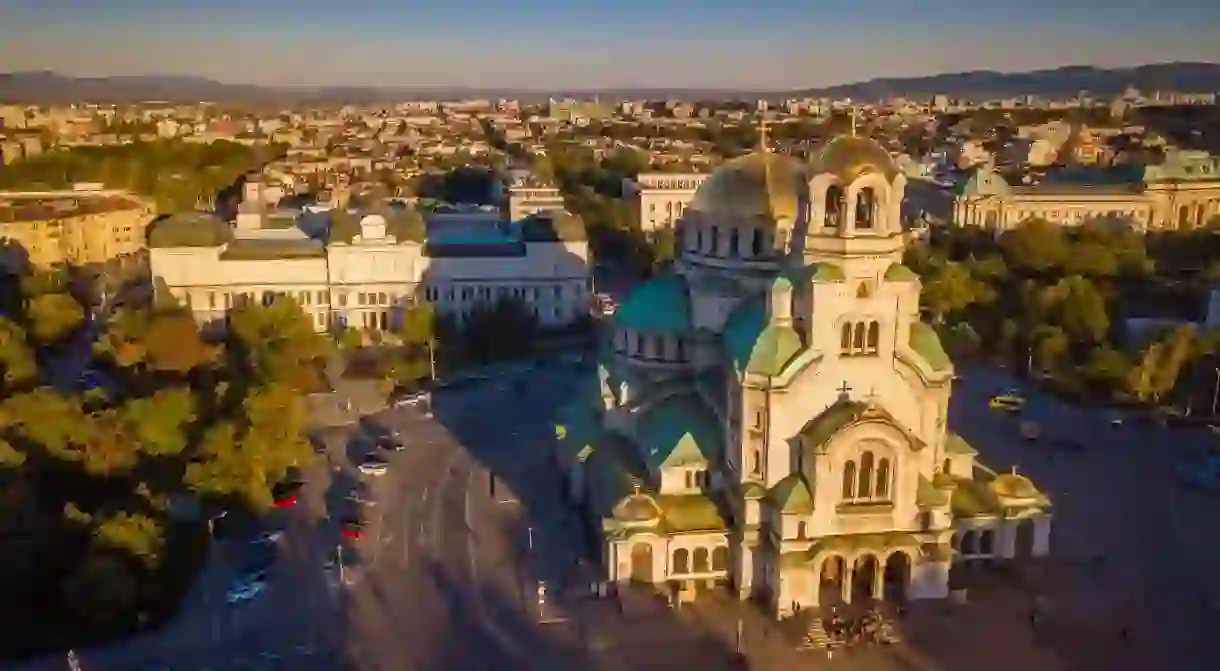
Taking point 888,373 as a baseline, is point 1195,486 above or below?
below

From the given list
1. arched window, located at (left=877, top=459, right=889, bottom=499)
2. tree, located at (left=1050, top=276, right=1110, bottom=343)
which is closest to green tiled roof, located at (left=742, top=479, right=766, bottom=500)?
arched window, located at (left=877, top=459, right=889, bottom=499)

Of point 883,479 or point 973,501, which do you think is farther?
point 973,501

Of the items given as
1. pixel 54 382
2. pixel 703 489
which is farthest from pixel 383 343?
pixel 703 489

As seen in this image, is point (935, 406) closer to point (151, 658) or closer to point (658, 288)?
point (658, 288)

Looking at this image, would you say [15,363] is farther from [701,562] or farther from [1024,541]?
[1024,541]

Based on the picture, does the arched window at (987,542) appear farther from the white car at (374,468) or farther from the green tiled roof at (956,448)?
the white car at (374,468)

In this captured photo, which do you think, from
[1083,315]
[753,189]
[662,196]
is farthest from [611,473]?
[662,196]

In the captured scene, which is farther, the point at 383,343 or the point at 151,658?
the point at 383,343
